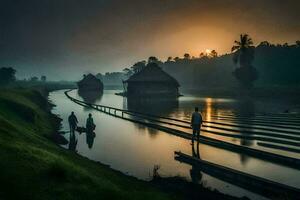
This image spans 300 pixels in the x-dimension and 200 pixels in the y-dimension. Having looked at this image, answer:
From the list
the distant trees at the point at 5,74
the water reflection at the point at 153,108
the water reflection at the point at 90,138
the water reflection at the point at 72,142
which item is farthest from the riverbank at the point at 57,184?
the distant trees at the point at 5,74

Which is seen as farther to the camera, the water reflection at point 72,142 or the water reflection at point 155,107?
the water reflection at point 155,107

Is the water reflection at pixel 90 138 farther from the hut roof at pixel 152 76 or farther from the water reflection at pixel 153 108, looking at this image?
the hut roof at pixel 152 76

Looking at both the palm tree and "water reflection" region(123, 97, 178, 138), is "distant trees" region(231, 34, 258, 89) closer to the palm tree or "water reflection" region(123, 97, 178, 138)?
the palm tree

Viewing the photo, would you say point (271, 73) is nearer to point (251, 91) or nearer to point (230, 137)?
point (251, 91)

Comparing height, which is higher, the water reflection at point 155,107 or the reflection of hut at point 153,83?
the reflection of hut at point 153,83

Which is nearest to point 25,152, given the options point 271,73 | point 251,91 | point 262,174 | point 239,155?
point 262,174

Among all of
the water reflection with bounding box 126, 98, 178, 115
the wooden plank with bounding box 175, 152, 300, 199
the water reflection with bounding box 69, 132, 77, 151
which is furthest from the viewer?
the water reflection with bounding box 126, 98, 178, 115

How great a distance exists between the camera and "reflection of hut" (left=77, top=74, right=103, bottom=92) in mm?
111769

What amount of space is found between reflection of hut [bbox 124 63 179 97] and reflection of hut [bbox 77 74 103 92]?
136 ft

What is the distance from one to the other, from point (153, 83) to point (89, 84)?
46.2 metres

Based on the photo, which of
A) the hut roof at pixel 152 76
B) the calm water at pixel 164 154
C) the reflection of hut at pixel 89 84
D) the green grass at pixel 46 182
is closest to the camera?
the green grass at pixel 46 182

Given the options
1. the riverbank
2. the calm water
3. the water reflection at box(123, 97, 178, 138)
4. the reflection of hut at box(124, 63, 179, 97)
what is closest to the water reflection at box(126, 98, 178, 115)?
the water reflection at box(123, 97, 178, 138)

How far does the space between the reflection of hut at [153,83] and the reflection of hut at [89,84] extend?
136 feet

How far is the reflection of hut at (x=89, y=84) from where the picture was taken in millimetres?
111769
